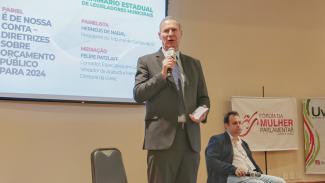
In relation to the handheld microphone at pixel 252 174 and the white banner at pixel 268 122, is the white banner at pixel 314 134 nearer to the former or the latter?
the white banner at pixel 268 122

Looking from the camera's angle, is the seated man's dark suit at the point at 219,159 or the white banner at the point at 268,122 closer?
the seated man's dark suit at the point at 219,159

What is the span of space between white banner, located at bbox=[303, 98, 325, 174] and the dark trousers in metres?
3.49

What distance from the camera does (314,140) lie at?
4926 millimetres

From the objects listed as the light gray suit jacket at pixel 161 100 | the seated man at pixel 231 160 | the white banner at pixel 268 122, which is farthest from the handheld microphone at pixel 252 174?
the light gray suit jacket at pixel 161 100

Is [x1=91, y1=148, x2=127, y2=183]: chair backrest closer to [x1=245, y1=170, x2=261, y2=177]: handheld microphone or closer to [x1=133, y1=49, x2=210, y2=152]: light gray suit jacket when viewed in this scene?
[x1=133, y1=49, x2=210, y2=152]: light gray suit jacket

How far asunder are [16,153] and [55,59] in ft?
2.83

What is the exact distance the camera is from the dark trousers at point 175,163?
184cm

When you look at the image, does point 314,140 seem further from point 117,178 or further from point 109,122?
point 117,178

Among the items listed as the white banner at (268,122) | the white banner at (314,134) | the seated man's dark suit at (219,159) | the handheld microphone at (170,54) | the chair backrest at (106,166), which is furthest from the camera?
the white banner at (314,134)

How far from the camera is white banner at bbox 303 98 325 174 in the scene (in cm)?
489

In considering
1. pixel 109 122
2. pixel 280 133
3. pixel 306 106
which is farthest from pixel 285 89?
pixel 109 122

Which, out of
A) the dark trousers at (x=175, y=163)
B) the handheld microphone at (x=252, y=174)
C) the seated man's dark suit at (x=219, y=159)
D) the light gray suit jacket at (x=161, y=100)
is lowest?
the handheld microphone at (x=252, y=174)

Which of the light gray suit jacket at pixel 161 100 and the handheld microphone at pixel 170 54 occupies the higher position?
the handheld microphone at pixel 170 54

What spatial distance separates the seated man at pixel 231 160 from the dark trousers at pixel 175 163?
5.10 feet
